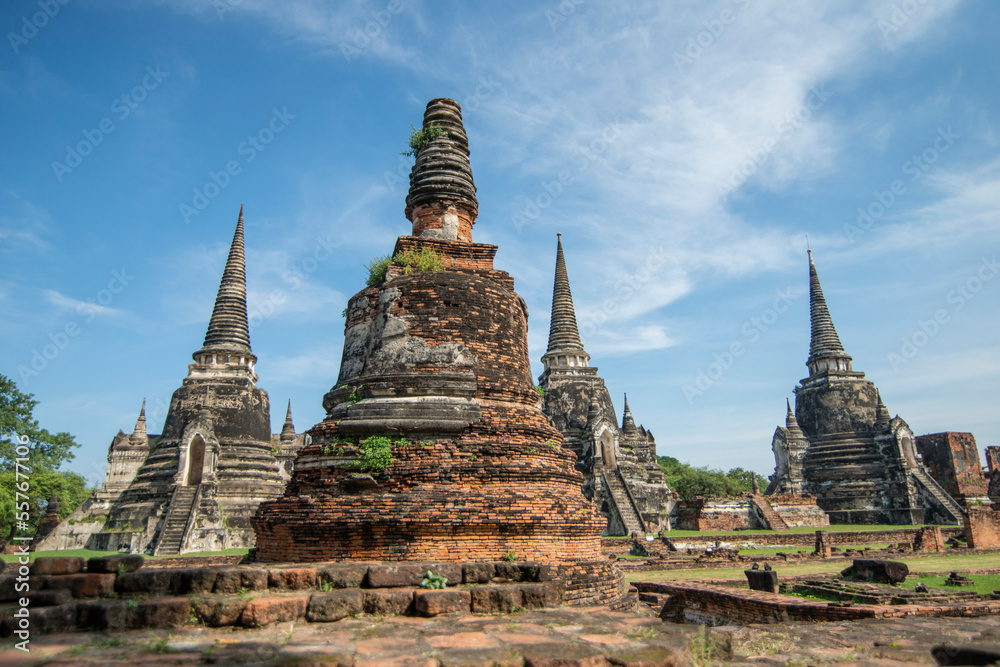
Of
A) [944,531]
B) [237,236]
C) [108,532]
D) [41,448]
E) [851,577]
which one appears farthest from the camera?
[41,448]

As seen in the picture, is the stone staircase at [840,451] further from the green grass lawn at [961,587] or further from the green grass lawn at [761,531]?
the green grass lawn at [961,587]

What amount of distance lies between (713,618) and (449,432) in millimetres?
5037

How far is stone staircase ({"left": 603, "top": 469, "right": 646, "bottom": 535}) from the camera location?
26.3 metres

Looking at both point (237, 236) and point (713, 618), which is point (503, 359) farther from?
point (237, 236)

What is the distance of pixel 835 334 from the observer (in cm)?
3725

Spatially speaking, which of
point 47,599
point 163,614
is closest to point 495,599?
point 163,614

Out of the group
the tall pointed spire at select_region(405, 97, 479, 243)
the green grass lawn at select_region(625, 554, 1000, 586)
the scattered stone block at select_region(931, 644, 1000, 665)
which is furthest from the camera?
the green grass lawn at select_region(625, 554, 1000, 586)

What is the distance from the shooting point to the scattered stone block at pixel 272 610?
438 cm

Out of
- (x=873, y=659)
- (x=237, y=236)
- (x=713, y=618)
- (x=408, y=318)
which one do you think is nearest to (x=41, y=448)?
(x=237, y=236)

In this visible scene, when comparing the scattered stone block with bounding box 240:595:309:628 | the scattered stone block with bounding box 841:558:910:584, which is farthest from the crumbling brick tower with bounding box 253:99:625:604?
the scattered stone block with bounding box 841:558:910:584

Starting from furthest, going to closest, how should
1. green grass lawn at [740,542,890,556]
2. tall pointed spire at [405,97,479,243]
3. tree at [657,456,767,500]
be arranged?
tree at [657,456,767,500]
green grass lawn at [740,542,890,556]
tall pointed spire at [405,97,479,243]

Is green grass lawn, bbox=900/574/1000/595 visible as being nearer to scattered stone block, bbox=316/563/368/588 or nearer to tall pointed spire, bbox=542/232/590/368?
scattered stone block, bbox=316/563/368/588

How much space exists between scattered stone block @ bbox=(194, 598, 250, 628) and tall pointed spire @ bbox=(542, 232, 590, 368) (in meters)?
28.7

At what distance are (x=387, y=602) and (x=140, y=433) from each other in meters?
29.5
